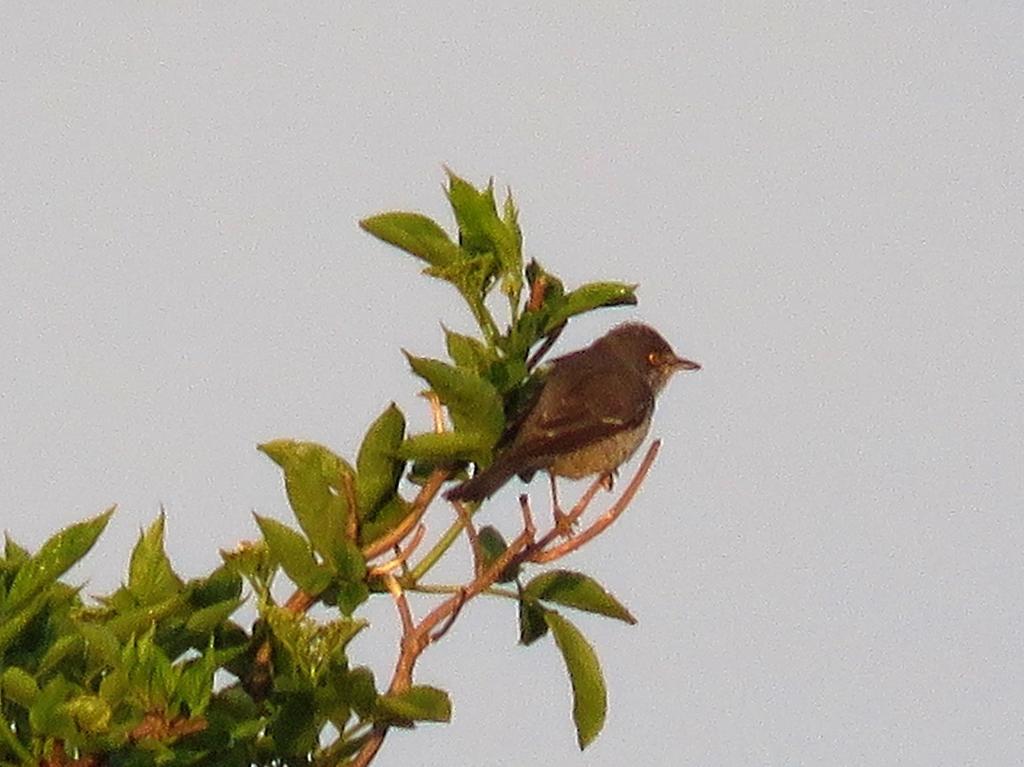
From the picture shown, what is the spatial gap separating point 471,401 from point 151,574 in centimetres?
87

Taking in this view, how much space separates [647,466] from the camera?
543 centimetres

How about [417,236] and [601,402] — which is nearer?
[417,236]

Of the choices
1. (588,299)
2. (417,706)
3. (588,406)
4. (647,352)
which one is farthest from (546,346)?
(647,352)

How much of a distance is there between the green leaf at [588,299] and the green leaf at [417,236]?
286mm

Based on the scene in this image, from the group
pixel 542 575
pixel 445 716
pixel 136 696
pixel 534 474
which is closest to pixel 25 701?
pixel 136 696

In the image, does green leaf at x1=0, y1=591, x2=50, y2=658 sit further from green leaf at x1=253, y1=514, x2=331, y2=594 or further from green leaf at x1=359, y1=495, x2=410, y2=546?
green leaf at x1=359, y1=495, x2=410, y2=546

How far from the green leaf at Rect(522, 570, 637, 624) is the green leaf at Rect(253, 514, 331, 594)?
66 centimetres

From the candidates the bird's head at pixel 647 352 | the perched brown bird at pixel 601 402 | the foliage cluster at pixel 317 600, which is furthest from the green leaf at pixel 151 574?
the bird's head at pixel 647 352

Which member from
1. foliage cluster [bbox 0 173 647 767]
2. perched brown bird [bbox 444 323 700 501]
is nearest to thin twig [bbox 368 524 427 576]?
foliage cluster [bbox 0 173 647 767]

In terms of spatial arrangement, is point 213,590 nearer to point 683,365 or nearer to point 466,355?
point 466,355

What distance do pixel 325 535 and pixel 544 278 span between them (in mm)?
934

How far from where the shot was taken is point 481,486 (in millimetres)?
5406

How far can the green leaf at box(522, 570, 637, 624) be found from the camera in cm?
546

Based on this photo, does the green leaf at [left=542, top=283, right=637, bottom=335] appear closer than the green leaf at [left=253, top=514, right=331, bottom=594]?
No
